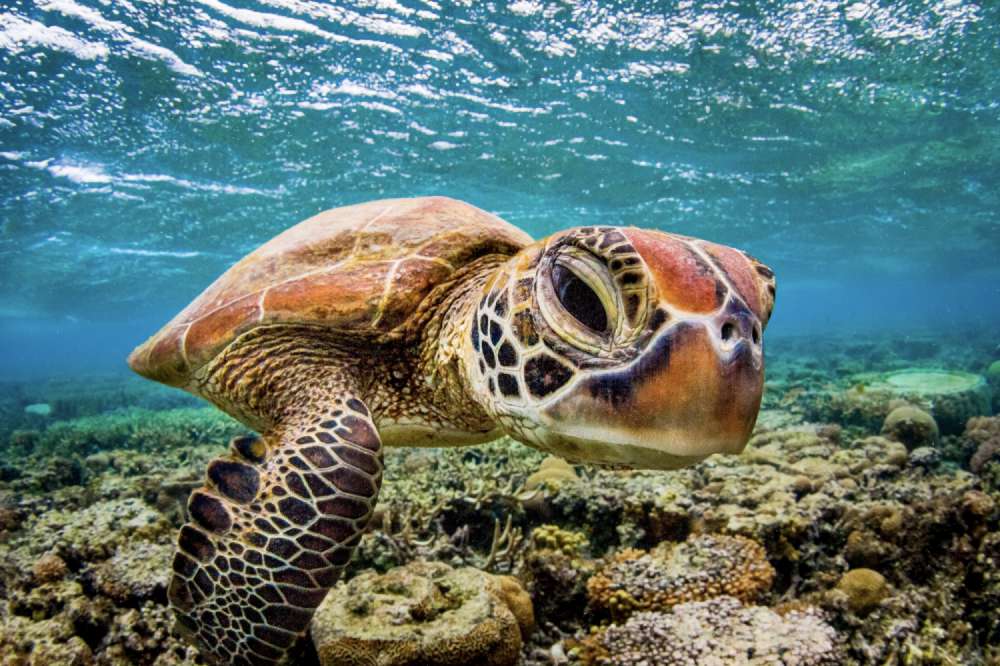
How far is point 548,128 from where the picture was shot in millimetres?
13875

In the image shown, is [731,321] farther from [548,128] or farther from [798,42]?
[548,128]

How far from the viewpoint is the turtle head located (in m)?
1.32

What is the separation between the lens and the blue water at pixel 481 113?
31.1 feet

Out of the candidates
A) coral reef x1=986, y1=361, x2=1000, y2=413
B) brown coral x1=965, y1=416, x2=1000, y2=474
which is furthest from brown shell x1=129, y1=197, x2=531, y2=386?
coral reef x1=986, y1=361, x2=1000, y2=413

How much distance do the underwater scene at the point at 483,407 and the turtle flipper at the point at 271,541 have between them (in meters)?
0.01

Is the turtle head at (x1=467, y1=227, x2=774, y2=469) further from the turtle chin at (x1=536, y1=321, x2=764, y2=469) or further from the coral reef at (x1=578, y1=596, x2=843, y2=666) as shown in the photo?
the coral reef at (x1=578, y1=596, x2=843, y2=666)

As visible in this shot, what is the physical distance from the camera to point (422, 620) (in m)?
2.13

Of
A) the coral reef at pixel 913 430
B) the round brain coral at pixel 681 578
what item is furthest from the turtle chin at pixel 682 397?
the coral reef at pixel 913 430

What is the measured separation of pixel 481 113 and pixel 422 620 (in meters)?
12.6

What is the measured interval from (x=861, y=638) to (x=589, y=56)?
1101cm

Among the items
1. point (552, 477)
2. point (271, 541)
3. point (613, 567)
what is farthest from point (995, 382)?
point (271, 541)

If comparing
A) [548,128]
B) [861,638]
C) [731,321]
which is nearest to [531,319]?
[731,321]

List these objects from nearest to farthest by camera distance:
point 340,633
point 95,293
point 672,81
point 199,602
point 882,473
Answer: point 199,602 → point 340,633 → point 882,473 → point 672,81 → point 95,293

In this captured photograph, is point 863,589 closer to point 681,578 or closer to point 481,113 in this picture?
point 681,578
